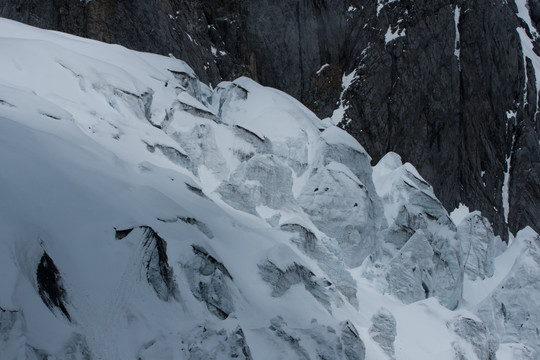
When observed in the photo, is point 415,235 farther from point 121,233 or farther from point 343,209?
point 121,233

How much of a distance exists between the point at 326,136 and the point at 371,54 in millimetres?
21154

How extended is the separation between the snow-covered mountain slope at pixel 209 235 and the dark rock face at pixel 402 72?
11419mm

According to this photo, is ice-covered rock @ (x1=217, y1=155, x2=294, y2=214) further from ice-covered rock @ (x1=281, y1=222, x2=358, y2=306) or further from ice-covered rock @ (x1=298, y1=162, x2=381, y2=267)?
ice-covered rock @ (x1=281, y1=222, x2=358, y2=306)

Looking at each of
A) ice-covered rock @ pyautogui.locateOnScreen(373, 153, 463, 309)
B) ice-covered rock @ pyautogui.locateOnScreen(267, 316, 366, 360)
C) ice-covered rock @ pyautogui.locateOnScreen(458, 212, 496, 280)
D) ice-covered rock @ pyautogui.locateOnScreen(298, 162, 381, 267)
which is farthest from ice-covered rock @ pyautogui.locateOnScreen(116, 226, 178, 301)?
ice-covered rock @ pyautogui.locateOnScreen(458, 212, 496, 280)

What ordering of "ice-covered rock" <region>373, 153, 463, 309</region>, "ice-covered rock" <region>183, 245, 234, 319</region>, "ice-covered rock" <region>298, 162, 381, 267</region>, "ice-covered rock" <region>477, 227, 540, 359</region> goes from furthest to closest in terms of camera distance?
"ice-covered rock" <region>298, 162, 381, 267</region>
"ice-covered rock" <region>477, 227, 540, 359</region>
"ice-covered rock" <region>373, 153, 463, 309</region>
"ice-covered rock" <region>183, 245, 234, 319</region>

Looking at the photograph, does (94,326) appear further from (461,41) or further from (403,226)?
(461,41)

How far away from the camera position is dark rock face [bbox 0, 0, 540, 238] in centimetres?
6338

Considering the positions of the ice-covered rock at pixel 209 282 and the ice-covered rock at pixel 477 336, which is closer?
the ice-covered rock at pixel 209 282

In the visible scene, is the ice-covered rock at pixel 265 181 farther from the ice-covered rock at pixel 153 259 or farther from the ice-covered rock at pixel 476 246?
the ice-covered rock at pixel 476 246

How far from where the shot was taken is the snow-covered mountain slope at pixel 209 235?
69.4ft

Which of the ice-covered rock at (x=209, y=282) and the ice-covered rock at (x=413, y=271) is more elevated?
the ice-covered rock at (x=413, y=271)

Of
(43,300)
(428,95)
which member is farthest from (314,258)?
(428,95)

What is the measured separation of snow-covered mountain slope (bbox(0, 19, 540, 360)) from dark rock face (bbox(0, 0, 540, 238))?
450 inches

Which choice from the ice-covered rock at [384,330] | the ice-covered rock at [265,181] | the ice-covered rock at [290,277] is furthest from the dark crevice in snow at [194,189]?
the ice-covered rock at [384,330]
